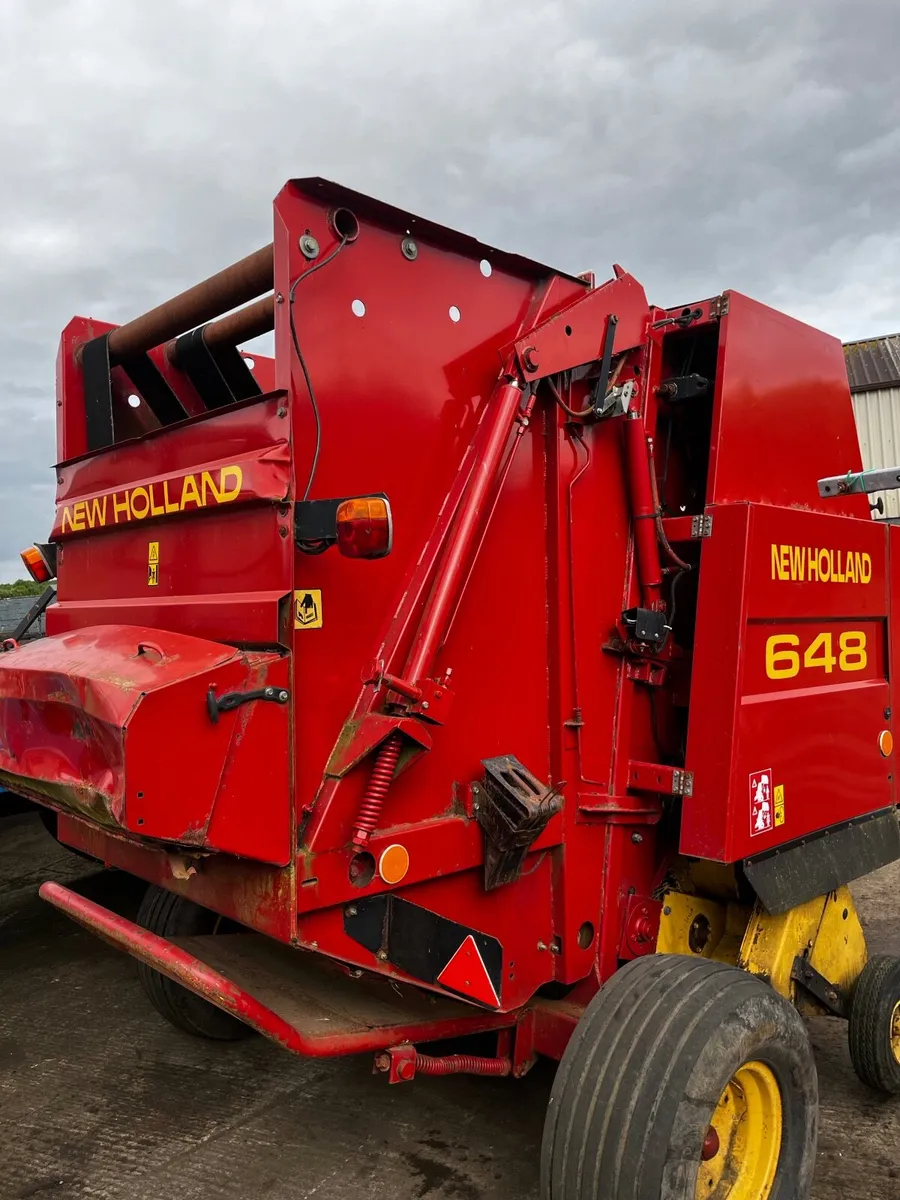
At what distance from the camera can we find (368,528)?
6.10 ft

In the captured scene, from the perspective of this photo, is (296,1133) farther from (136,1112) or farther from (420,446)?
(420,446)

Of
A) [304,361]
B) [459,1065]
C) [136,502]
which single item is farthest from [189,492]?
[459,1065]

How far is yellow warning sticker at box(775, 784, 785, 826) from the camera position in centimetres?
268

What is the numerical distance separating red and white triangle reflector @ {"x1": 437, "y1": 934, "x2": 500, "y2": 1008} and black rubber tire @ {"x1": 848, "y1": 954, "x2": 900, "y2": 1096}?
1.46m

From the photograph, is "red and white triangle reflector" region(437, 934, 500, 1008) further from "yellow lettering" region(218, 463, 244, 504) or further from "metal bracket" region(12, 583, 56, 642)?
"metal bracket" region(12, 583, 56, 642)

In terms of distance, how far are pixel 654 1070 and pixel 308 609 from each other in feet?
4.33

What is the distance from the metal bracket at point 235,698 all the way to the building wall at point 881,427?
14941 mm

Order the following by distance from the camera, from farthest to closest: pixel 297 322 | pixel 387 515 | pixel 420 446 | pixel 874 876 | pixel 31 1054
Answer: pixel 874 876
pixel 31 1054
pixel 420 446
pixel 297 322
pixel 387 515

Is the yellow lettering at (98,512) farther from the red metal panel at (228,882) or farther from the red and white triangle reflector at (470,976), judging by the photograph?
the red and white triangle reflector at (470,976)

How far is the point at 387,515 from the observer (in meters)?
1.87

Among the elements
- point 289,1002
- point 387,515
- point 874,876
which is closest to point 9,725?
point 289,1002

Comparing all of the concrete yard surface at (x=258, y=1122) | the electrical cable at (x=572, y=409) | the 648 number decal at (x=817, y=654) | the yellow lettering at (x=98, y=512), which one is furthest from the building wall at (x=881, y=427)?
the yellow lettering at (x=98, y=512)

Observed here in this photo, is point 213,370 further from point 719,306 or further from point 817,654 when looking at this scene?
point 817,654

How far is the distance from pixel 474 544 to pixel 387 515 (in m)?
0.44
